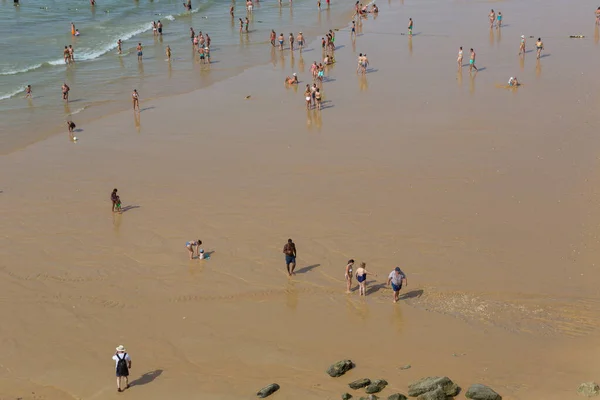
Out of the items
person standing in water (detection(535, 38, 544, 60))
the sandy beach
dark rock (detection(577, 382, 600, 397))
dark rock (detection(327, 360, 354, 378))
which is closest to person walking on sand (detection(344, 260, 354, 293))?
the sandy beach

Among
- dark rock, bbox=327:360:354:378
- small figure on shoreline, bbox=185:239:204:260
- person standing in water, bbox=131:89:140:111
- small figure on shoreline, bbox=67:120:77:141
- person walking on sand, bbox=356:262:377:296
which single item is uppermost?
person standing in water, bbox=131:89:140:111

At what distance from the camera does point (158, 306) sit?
16625 millimetres

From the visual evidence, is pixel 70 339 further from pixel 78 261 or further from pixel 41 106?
pixel 41 106

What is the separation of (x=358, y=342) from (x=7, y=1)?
55227mm

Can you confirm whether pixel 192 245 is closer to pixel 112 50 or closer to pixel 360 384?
pixel 360 384

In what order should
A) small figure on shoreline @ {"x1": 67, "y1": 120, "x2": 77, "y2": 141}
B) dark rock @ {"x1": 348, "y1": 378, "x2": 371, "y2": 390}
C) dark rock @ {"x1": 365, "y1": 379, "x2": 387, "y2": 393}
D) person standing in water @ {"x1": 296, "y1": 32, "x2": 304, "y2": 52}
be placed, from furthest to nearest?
person standing in water @ {"x1": 296, "y1": 32, "x2": 304, "y2": 52}
small figure on shoreline @ {"x1": 67, "y1": 120, "x2": 77, "y2": 141}
dark rock @ {"x1": 348, "y1": 378, "x2": 371, "y2": 390}
dark rock @ {"x1": 365, "y1": 379, "x2": 387, "y2": 393}

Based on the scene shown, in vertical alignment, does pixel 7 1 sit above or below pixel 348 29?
above

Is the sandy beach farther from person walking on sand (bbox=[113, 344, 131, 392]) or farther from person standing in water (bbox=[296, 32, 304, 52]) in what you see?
person standing in water (bbox=[296, 32, 304, 52])

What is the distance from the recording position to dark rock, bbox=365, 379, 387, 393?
12586mm

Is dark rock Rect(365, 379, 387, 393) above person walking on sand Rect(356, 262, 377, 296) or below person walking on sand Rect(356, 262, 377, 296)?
below

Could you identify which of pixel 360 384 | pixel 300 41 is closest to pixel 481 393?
pixel 360 384

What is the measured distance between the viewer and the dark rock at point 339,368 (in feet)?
44.1

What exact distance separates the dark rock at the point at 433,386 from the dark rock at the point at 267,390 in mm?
2362

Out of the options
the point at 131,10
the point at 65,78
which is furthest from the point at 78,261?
the point at 131,10
